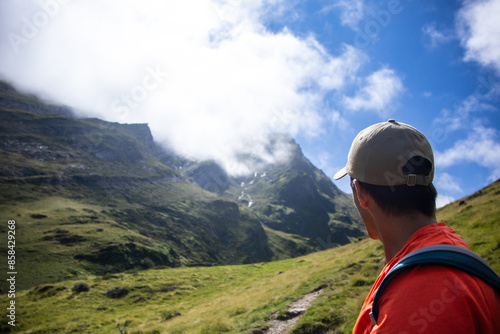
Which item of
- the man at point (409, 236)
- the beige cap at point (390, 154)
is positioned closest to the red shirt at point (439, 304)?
the man at point (409, 236)

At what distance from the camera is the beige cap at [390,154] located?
2.25 metres

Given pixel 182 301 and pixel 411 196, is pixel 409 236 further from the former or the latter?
pixel 182 301

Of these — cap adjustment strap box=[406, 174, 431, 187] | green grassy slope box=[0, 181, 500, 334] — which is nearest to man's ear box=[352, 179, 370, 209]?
Result: cap adjustment strap box=[406, 174, 431, 187]

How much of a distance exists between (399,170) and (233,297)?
31.2 meters

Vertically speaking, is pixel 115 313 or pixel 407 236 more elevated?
pixel 407 236

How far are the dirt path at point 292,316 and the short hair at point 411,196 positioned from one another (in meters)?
10.4

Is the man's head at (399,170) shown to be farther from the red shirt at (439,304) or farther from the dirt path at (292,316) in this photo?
the dirt path at (292,316)

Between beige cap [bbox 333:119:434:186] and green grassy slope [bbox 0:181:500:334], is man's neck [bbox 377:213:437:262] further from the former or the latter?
green grassy slope [bbox 0:181:500:334]

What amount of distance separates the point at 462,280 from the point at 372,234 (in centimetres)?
149

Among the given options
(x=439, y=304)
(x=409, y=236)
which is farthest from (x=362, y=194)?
(x=439, y=304)

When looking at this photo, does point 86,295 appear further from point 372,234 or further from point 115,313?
point 372,234

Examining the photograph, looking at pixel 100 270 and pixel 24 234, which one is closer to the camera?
pixel 100 270

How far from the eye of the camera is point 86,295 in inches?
1939

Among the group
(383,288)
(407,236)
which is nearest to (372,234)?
(407,236)
